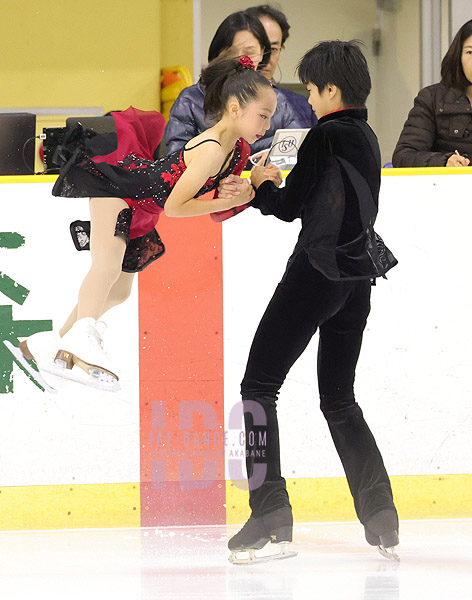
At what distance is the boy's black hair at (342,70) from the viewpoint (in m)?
2.67

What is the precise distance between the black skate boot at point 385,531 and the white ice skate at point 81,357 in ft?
3.05

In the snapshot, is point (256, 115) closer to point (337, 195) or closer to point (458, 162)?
point (337, 195)

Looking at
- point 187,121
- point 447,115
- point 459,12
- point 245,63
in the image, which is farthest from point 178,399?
point 459,12

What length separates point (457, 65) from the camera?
143 inches

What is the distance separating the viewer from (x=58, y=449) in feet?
10.9

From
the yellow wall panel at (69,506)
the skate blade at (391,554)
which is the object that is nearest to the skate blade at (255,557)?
the skate blade at (391,554)

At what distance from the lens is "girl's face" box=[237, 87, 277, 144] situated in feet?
8.68

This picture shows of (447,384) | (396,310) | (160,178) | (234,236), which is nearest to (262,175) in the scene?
(160,178)

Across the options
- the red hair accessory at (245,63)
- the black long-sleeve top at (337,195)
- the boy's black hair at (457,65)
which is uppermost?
the boy's black hair at (457,65)

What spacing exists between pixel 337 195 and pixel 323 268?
21 cm

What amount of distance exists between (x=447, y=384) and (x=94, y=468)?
132cm

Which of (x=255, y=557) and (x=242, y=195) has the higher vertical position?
(x=242, y=195)

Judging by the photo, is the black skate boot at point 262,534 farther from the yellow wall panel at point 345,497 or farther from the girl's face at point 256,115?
the girl's face at point 256,115

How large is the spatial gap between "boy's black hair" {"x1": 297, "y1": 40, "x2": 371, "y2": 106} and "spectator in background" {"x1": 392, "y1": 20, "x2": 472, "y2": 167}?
913 mm
